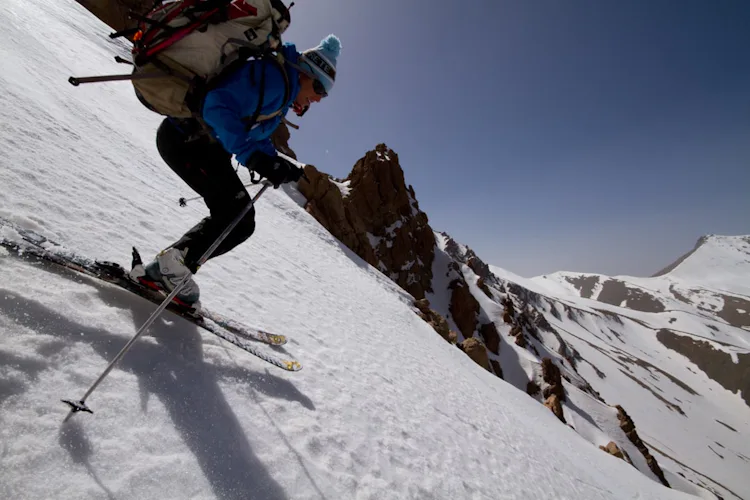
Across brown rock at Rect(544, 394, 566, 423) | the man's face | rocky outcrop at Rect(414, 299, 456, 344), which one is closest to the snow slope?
the man's face

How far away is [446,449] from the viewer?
5312 millimetres

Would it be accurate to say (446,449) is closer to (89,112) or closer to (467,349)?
(89,112)

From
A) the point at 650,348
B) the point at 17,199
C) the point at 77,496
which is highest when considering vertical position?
the point at 650,348

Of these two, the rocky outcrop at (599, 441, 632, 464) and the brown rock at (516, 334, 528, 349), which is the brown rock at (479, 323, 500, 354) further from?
the rocky outcrop at (599, 441, 632, 464)

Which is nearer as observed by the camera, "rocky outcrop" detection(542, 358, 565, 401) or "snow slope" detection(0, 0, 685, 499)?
"snow slope" detection(0, 0, 685, 499)

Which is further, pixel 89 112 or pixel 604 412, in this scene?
pixel 604 412

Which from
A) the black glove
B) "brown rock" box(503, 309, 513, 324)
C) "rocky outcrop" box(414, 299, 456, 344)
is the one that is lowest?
"rocky outcrop" box(414, 299, 456, 344)

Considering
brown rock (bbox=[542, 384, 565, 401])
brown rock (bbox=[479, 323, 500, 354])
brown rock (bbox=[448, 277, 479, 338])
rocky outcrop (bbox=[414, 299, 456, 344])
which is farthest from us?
brown rock (bbox=[448, 277, 479, 338])

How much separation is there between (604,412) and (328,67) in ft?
196

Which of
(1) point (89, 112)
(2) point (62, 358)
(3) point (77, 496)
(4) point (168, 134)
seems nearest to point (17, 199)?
(4) point (168, 134)

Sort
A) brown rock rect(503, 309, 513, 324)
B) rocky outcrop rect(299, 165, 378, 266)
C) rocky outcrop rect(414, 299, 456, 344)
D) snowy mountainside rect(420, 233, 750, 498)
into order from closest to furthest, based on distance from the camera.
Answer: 1. rocky outcrop rect(414, 299, 456, 344)
2. rocky outcrop rect(299, 165, 378, 266)
3. snowy mountainside rect(420, 233, 750, 498)
4. brown rock rect(503, 309, 513, 324)

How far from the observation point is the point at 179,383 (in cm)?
295

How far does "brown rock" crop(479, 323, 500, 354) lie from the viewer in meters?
52.7

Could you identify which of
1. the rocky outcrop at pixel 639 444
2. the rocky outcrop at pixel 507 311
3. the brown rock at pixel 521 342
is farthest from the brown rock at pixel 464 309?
the rocky outcrop at pixel 639 444
